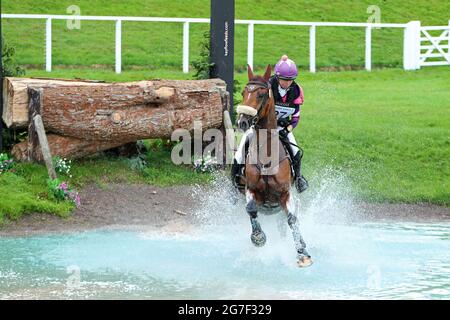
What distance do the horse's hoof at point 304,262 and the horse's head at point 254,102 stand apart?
1.58 meters

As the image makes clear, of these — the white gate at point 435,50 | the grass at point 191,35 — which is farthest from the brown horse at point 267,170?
the white gate at point 435,50

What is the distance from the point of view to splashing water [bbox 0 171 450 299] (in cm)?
1059

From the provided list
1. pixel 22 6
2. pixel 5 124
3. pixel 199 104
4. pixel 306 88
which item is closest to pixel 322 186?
pixel 199 104

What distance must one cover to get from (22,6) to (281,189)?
2122 cm

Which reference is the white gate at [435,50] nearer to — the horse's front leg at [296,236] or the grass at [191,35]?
the grass at [191,35]

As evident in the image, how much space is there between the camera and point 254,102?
1140cm

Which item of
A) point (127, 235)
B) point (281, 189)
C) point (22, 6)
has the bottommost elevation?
point (127, 235)

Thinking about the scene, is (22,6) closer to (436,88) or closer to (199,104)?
(436,88)

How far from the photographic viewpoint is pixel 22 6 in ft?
104

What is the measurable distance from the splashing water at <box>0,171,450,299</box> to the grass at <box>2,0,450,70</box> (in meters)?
13.6

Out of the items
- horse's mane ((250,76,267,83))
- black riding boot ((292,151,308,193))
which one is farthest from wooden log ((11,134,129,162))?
horse's mane ((250,76,267,83))

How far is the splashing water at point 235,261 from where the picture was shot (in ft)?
34.7

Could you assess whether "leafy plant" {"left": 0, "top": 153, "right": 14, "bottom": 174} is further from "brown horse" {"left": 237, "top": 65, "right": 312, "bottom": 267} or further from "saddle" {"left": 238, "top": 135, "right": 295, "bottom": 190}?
"brown horse" {"left": 237, "top": 65, "right": 312, "bottom": 267}
